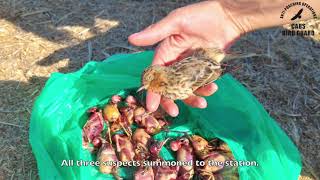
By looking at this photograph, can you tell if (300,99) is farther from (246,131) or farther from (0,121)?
(0,121)

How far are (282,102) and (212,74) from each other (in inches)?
49.4

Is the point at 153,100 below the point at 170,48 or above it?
below

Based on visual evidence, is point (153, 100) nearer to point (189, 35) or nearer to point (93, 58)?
point (189, 35)

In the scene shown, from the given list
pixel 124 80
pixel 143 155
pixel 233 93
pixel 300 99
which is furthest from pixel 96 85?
pixel 300 99

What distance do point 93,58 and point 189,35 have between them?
128cm

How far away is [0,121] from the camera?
3.68 meters

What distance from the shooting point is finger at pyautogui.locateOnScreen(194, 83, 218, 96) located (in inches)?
117

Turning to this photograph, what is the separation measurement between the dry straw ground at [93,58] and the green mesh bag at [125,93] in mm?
398

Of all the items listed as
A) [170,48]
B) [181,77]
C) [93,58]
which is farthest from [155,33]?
[93,58]

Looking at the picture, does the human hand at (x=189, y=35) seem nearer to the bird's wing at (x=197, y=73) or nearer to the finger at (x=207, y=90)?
the finger at (x=207, y=90)

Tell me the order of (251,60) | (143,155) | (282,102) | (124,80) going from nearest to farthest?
(143,155)
(124,80)
(282,102)
(251,60)

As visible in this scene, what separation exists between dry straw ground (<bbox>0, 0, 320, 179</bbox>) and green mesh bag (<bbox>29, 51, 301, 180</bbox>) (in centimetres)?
40

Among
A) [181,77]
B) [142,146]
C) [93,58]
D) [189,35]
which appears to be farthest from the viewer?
[93,58]

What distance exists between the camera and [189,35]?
318 cm
